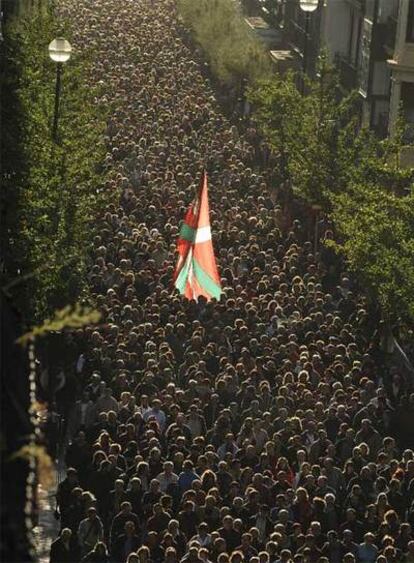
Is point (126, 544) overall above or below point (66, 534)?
below

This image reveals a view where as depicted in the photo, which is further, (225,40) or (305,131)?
(225,40)

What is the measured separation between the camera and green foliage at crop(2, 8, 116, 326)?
25.6 metres

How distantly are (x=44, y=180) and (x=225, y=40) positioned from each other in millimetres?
42063

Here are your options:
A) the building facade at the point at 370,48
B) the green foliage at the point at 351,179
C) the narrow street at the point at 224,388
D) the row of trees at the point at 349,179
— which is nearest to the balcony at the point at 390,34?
the building facade at the point at 370,48

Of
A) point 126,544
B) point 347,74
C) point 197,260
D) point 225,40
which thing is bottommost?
point 225,40

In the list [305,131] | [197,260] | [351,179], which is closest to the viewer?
[197,260]

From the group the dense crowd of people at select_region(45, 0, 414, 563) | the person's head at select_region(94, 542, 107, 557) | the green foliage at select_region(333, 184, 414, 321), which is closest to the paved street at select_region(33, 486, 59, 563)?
the dense crowd of people at select_region(45, 0, 414, 563)

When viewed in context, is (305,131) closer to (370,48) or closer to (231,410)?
(370,48)

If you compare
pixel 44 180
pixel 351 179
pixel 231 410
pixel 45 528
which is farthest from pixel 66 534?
pixel 351 179

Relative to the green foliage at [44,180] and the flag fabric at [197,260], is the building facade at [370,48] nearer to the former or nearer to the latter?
the green foliage at [44,180]

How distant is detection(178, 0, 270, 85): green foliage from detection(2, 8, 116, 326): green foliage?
25921 mm

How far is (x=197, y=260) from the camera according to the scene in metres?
32.0

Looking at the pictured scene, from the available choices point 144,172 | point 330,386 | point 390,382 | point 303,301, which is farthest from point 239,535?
point 144,172

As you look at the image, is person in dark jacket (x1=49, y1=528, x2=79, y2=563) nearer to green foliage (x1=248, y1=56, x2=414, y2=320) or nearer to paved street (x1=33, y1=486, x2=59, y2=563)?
paved street (x1=33, y1=486, x2=59, y2=563)
